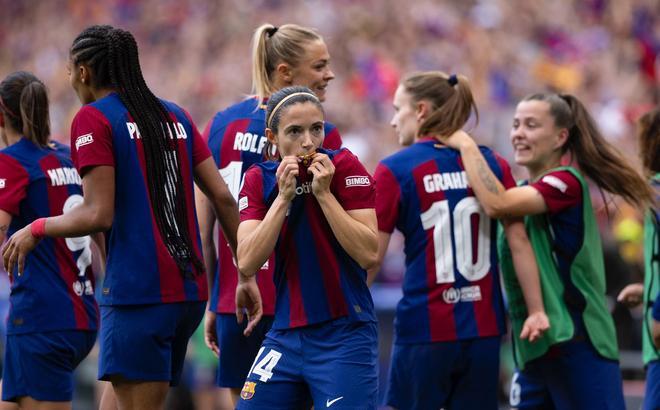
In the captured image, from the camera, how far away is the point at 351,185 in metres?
4.54

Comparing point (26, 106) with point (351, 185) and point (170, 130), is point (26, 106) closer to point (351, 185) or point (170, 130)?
point (170, 130)

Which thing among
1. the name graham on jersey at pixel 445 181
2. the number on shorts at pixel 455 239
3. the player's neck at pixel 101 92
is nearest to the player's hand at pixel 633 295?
the number on shorts at pixel 455 239

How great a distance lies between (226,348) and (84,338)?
0.85m

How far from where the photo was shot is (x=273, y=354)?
14.7 ft

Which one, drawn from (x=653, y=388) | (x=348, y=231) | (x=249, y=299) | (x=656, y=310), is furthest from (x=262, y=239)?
(x=653, y=388)

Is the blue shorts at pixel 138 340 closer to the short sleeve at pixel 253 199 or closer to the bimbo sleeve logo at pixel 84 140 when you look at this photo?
the short sleeve at pixel 253 199

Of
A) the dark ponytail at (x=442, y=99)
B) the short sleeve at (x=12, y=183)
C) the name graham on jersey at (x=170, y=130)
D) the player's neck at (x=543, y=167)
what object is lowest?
the player's neck at (x=543, y=167)

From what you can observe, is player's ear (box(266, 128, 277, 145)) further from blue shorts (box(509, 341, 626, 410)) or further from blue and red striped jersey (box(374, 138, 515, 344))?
blue shorts (box(509, 341, 626, 410))

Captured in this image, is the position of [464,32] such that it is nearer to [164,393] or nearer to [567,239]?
[567,239]

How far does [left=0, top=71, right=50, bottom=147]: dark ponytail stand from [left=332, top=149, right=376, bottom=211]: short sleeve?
80.1 inches

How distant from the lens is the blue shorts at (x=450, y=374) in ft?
18.6

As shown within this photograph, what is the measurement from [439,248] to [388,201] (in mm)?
365

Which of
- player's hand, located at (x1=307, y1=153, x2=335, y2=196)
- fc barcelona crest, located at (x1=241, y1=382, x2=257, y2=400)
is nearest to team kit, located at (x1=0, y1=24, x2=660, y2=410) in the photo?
player's hand, located at (x1=307, y1=153, x2=335, y2=196)

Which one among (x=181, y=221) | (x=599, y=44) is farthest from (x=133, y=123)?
(x=599, y=44)
